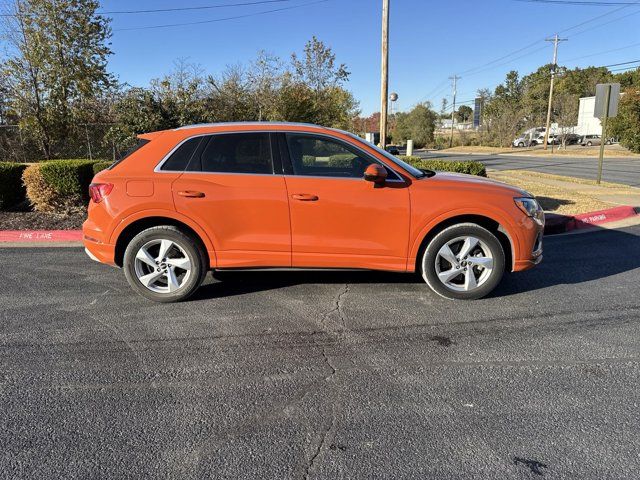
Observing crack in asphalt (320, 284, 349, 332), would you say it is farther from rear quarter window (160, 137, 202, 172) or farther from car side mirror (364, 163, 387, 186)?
rear quarter window (160, 137, 202, 172)

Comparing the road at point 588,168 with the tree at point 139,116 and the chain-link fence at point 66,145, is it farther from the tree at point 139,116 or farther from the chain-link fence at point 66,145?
the chain-link fence at point 66,145

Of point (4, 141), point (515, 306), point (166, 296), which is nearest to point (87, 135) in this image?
point (4, 141)

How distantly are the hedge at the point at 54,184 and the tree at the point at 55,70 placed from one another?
7066 millimetres

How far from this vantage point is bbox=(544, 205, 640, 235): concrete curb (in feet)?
27.3

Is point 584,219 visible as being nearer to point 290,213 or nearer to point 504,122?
point 290,213

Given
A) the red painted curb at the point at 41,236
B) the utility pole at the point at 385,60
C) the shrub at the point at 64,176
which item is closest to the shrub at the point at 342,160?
the red painted curb at the point at 41,236

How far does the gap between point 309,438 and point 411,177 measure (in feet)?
9.17

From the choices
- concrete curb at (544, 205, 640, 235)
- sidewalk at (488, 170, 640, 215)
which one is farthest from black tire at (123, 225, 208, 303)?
sidewalk at (488, 170, 640, 215)

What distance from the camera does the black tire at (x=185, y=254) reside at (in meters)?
4.54

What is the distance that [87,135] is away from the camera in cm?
1516

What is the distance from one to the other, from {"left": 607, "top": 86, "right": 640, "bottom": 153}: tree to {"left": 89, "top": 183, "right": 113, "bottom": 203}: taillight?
40347mm

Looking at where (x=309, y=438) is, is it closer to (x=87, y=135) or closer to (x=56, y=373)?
(x=56, y=373)

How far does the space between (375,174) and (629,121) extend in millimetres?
40595

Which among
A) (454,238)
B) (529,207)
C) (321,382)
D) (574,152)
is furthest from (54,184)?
(574,152)
